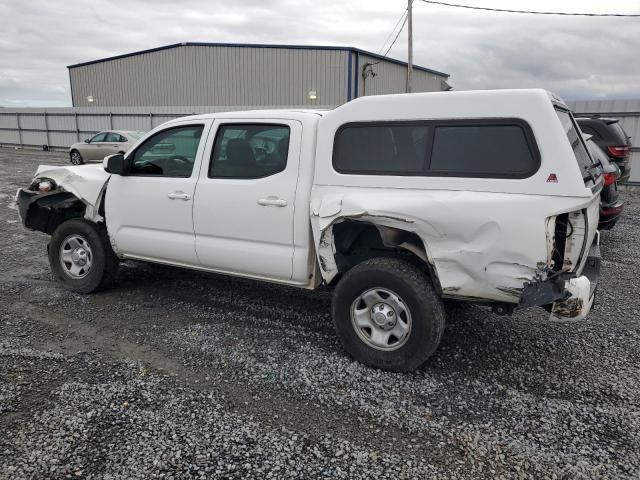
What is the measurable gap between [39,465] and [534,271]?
3.05 m

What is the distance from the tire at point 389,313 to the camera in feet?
11.4

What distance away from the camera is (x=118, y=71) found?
1391 inches

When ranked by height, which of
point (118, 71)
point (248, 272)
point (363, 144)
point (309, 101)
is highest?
point (118, 71)

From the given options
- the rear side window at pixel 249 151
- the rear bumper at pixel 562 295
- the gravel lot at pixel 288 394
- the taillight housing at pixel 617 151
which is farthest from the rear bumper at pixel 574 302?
the taillight housing at pixel 617 151

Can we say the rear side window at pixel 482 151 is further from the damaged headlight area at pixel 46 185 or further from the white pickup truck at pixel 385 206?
the damaged headlight area at pixel 46 185

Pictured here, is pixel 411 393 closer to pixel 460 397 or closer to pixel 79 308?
pixel 460 397

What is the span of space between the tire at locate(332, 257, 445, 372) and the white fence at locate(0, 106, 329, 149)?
20.9 metres

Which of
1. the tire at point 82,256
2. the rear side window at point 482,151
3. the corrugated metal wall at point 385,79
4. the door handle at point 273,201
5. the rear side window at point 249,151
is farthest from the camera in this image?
the corrugated metal wall at point 385,79

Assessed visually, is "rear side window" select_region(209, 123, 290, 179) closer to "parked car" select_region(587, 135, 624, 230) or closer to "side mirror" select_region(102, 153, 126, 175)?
Result: "side mirror" select_region(102, 153, 126, 175)

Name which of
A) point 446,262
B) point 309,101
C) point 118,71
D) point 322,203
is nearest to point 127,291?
point 322,203

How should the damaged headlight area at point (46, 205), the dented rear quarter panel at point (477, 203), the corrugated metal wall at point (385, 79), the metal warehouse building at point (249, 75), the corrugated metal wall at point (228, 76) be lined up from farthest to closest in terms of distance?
1. the corrugated metal wall at point (385, 79)
2. the corrugated metal wall at point (228, 76)
3. the metal warehouse building at point (249, 75)
4. the damaged headlight area at point (46, 205)
5. the dented rear quarter panel at point (477, 203)

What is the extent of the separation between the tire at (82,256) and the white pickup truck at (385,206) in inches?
7.6

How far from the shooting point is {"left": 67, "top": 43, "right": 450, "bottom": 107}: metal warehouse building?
89.9ft

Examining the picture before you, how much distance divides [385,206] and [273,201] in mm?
992
